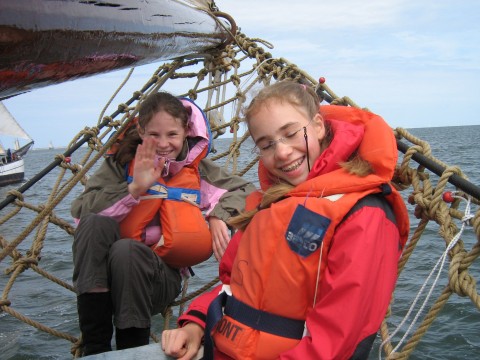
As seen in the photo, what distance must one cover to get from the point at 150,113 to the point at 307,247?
3.49ft

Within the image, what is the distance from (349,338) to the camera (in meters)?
1.20

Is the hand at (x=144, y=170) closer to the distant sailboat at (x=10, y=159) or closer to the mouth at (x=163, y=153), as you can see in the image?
the mouth at (x=163, y=153)

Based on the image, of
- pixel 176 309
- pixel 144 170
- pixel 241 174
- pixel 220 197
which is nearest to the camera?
pixel 144 170

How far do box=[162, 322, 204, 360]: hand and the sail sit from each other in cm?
2679

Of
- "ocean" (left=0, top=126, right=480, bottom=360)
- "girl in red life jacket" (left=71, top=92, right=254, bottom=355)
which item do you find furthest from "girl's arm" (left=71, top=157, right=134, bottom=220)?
"ocean" (left=0, top=126, right=480, bottom=360)

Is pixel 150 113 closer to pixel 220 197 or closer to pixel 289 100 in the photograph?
pixel 220 197

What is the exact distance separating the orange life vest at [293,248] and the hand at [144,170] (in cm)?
66

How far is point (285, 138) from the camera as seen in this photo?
1556mm

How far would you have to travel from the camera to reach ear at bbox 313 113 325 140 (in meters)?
1.61

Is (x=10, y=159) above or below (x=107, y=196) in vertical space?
below

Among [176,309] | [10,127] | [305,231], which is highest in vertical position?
[305,231]

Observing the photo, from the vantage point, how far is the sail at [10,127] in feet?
86.8

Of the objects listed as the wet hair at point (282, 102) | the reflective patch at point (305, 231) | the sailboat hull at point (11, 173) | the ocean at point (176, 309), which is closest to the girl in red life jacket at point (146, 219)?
the wet hair at point (282, 102)

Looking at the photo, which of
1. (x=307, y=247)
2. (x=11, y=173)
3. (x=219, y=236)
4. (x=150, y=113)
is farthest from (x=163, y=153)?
(x=11, y=173)
